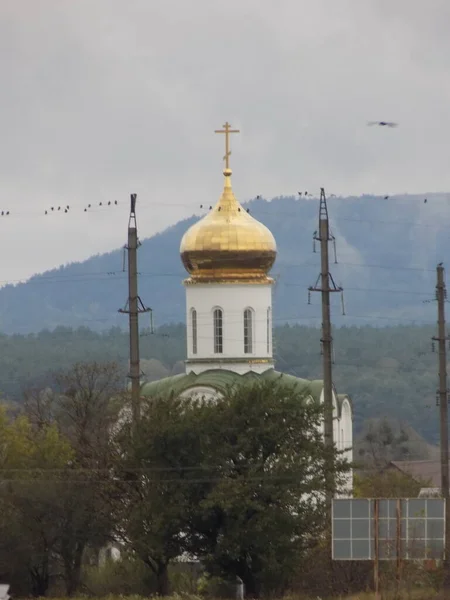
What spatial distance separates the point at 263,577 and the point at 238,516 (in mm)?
1189

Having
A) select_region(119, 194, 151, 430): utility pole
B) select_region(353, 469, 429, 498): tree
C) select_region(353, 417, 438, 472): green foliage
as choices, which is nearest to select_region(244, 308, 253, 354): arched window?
select_region(353, 469, 429, 498): tree

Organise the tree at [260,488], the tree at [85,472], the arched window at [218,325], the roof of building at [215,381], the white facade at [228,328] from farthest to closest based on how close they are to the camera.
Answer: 1. the arched window at [218,325]
2. the white facade at [228,328]
3. the roof of building at [215,381]
4. the tree at [85,472]
5. the tree at [260,488]

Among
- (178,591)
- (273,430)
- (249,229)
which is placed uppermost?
(249,229)

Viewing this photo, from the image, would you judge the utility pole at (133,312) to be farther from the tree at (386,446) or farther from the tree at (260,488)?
the tree at (386,446)

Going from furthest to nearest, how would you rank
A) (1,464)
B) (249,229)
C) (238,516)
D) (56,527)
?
(249,229), (1,464), (56,527), (238,516)

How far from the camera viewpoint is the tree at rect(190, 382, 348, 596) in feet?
121

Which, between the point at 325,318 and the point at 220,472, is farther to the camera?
the point at 325,318

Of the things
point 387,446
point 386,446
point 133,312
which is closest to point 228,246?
point 133,312

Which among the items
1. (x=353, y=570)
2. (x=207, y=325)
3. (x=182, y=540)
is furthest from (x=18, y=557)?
(x=207, y=325)

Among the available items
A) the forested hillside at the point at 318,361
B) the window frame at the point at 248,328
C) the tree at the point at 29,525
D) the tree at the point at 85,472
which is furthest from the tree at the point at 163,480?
the forested hillside at the point at 318,361

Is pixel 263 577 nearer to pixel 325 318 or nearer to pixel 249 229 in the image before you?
pixel 325 318

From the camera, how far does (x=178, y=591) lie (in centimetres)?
3816

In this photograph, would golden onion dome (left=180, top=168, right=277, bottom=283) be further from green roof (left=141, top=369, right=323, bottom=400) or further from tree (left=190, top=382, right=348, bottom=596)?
tree (left=190, top=382, right=348, bottom=596)

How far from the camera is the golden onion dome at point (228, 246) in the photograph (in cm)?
5091
